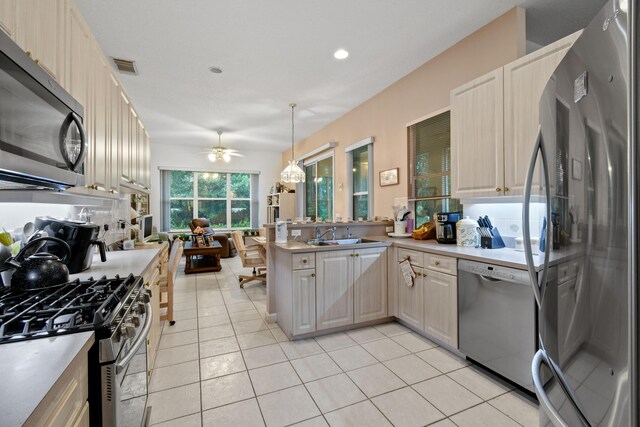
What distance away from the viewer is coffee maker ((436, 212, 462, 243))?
109 inches

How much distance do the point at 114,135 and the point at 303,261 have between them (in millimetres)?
1933

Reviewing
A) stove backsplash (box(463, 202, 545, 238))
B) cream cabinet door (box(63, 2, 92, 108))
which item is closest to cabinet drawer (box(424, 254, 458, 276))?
stove backsplash (box(463, 202, 545, 238))

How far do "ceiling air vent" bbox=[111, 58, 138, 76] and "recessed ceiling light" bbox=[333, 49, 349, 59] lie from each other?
227cm

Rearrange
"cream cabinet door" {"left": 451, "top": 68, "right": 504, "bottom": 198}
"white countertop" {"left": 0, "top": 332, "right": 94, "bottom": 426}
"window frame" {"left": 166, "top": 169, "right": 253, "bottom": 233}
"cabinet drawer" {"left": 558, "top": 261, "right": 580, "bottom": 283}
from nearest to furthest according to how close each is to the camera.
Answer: "white countertop" {"left": 0, "top": 332, "right": 94, "bottom": 426}, "cabinet drawer" {"left": 558, "top": 261, "right": 580, "bottom": 283}, "cream cabinet door" {"left": 451, "top": 68, "right": 504, "bottom": 198}, "window frame" {"left": 166, "top": 169, "right": 253, "bottom": 233}

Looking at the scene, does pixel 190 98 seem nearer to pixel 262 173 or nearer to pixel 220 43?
pixel 220 43

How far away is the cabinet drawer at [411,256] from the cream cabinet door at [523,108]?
0.89 meters

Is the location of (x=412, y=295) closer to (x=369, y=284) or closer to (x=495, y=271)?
(x=369, y=284)

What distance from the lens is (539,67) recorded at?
202 centimetres

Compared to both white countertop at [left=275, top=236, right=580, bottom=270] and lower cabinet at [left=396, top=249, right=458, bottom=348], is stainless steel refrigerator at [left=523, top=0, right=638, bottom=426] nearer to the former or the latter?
white countertop at [left=275, top=236, right=580, bottom=270]

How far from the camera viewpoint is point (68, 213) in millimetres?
2461

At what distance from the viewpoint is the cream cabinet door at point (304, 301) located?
2662mm

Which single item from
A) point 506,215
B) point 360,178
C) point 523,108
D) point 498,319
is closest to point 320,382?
point 498,319

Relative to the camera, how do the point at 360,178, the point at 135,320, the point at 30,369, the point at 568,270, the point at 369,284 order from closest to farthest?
the point at 30,369, the point at 568,270, the point at 135,320, the point at 369,284, the point at 360,178

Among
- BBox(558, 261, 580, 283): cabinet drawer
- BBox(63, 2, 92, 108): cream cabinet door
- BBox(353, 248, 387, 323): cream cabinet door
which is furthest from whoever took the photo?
BBox(353, 248, 387, 323): cream cabinet door
